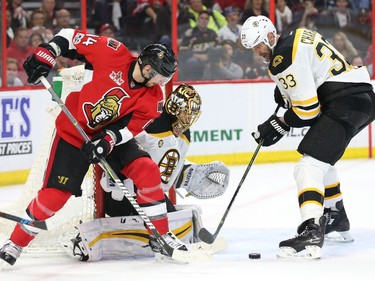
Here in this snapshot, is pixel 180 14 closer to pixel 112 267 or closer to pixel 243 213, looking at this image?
pixel 243 213

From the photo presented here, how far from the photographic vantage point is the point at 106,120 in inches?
170

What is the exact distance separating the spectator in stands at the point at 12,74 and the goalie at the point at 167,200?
2.43 m

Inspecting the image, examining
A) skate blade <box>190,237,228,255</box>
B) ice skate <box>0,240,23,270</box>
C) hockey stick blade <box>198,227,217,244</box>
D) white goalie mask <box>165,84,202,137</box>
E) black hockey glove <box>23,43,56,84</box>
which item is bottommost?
skate blade <box>190,237,228,255</box>

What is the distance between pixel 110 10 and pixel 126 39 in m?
0.23

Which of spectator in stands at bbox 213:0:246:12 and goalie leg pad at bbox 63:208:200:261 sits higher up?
spectator in stands at bbox 213:0:246:12

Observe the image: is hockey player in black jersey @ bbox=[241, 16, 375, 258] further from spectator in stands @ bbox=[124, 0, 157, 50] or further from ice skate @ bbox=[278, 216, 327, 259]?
spectator in stands @ bbox=[124, 0, 157, 50]

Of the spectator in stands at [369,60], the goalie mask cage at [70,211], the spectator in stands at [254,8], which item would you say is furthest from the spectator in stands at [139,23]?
the goalie mask cage at [70,211]

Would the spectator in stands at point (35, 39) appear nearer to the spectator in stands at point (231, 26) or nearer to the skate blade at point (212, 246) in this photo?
the spectator in stands at point (231, 26)

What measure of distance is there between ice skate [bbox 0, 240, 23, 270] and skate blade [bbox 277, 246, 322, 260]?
108cm

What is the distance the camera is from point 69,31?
14.6 ft

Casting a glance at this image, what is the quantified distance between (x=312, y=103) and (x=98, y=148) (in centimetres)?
95

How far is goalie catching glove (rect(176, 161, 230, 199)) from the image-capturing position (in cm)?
487

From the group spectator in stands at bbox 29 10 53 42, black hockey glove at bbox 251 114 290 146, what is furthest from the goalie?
spectator in stands at bbox 29 10 53 42

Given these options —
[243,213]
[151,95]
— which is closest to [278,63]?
[151,95]
